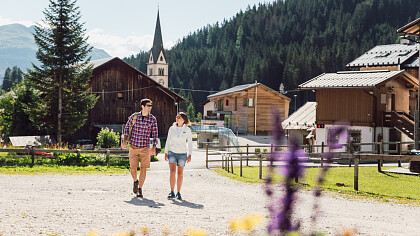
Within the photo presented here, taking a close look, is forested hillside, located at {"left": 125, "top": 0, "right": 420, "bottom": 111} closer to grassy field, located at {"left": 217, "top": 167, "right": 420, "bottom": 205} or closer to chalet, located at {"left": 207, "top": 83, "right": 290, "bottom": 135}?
chalet, located at {"left": 207, "top": 83, "right": 290, "bottom": 135}

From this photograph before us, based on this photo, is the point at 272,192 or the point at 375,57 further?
the point at 375,57

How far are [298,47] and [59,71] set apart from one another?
106428 millimetres

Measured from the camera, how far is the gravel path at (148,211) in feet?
21.6

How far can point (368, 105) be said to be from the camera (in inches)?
1250

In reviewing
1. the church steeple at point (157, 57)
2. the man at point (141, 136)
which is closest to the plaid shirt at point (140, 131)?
the man at point (141, 136)

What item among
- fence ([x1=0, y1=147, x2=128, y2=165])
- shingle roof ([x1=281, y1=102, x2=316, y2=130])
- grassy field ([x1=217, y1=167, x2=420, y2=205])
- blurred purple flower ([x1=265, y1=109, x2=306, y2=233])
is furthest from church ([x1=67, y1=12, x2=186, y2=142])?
blurred purple flower ([x1=265, y1=109, x2=306, y2=233])

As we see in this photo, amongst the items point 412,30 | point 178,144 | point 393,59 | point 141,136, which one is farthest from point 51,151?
point 393,59

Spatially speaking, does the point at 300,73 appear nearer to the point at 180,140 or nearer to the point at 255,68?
the point at 255,68

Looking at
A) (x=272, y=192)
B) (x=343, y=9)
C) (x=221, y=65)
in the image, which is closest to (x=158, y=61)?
(x=221, y=65)

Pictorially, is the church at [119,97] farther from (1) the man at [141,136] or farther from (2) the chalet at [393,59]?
(1) the man at [141,136]

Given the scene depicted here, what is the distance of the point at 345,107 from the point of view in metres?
32.8

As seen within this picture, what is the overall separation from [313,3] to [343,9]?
1599cm

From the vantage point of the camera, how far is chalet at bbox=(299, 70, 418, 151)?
31625 mm

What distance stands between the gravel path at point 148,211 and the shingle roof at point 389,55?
4567cm
